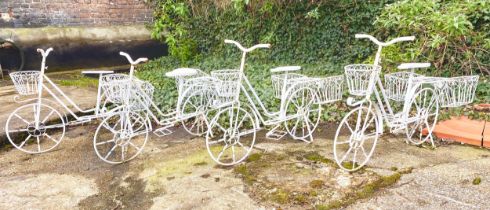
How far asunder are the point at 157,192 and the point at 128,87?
1076 millimetres

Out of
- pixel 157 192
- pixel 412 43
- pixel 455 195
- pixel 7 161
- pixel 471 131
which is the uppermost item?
pixel 412 43

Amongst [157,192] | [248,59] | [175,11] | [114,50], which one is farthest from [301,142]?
[114,50]

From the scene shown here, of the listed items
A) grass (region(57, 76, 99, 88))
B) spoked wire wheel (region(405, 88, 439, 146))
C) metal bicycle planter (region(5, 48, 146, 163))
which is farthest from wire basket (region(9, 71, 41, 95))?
spoked wire wheel (region(405, 88, 439, 146))

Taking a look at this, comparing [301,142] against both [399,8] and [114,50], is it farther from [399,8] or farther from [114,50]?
[114,50]

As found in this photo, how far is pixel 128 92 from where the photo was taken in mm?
3588

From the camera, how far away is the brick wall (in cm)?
743

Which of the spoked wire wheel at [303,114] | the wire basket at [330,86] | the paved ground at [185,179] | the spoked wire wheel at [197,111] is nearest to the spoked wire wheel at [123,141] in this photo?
the paved ground at [185,179]

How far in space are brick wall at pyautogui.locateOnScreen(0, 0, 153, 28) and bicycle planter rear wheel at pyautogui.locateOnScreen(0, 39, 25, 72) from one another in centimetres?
50

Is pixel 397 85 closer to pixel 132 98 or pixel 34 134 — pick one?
pixel 132 98

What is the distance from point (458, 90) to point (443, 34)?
1.25 m

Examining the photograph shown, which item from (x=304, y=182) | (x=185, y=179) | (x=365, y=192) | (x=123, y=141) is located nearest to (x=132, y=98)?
(x=123, y=141)

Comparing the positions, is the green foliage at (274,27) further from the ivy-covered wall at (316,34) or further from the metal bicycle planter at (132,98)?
the metal bicycle planter at (132,98)

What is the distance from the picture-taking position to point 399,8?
489 centimetres

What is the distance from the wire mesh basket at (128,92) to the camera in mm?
3590
